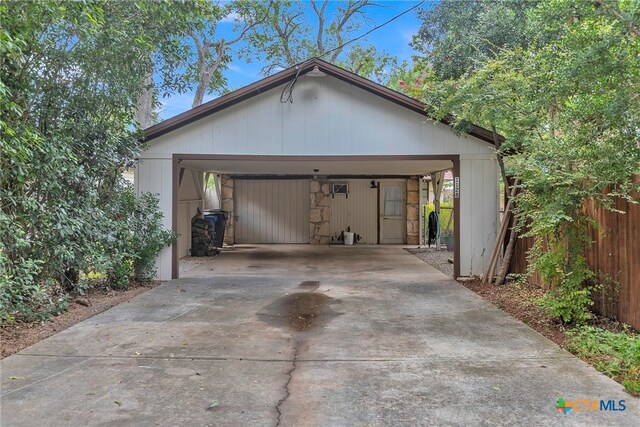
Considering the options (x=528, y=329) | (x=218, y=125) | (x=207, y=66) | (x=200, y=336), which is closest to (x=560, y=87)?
(x=528, y=329)

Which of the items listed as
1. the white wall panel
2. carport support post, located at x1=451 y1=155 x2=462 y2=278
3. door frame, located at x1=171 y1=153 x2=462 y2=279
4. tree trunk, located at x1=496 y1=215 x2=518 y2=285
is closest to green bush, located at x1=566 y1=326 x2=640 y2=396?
tree trunk, located at x1=496 y1=215 x2=518 y2=285

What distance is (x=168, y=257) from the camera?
27.6ft

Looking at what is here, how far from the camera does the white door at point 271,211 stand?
1531 centimetres

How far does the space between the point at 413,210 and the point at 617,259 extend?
10.2 metres

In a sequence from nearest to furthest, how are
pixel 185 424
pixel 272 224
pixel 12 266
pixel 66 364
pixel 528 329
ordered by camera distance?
pixel 185 424, pixel 66 364, pixel 12 266, pixel 528 329, pixel 272 224

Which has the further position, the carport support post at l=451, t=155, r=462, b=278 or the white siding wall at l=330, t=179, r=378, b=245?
the white siding wall at l=330, t=179, r=378, b=245

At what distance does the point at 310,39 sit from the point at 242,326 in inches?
647

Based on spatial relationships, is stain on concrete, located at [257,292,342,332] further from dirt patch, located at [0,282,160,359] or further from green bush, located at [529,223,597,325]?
green bush, located at [529,223,597,325]

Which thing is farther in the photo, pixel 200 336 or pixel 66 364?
pixel 200 336

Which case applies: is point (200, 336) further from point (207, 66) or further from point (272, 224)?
point (207, 66)

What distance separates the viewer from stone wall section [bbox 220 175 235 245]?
15.1 meters

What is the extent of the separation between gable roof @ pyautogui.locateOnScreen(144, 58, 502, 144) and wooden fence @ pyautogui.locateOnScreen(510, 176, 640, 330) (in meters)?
3.33

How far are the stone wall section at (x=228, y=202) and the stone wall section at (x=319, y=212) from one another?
8.74ft

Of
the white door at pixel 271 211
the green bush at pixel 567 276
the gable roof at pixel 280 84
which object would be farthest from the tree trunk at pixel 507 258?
the white door at pixel 271 211
